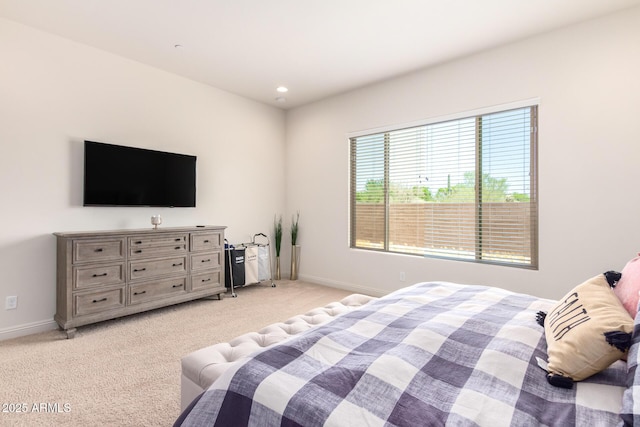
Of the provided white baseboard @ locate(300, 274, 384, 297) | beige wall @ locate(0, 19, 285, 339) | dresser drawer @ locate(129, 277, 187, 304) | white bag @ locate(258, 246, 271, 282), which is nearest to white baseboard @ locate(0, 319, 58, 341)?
beige wall @ locate(0, 19, 285, 339)

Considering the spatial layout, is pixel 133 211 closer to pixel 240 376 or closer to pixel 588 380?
pixel 240 376

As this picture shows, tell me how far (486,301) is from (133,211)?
11.8ft

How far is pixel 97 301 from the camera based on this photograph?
119 inches

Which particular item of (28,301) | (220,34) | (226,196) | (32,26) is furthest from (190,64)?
(28,301)

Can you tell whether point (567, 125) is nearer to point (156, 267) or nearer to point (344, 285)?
point (344, 285)

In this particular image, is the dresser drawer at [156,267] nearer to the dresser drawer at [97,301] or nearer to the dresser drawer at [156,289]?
the dresser drawer at [156,289]

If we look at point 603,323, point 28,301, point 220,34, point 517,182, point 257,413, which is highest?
point 220,34

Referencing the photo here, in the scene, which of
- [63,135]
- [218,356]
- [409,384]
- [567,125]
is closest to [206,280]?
[63,135]

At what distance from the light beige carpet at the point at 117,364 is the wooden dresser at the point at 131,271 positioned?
17cm

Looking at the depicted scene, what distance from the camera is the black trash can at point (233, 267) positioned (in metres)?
4.26

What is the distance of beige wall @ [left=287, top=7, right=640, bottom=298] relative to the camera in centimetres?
273

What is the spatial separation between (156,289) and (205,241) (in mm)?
744

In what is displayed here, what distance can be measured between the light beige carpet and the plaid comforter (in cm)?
105

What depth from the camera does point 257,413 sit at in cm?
98
